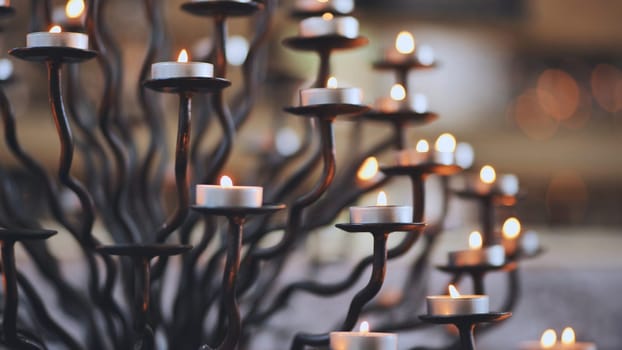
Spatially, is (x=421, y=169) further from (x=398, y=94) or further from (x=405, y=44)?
(x=405, y=44)

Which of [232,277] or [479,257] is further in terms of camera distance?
[479,257]

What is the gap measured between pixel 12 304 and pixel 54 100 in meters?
0.17

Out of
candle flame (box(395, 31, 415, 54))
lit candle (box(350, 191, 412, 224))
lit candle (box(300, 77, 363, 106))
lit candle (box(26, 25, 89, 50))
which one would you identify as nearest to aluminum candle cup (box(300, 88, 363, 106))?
lit candle (box(300, 77, 363, 106))

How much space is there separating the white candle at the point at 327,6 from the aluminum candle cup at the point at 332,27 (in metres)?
0.13

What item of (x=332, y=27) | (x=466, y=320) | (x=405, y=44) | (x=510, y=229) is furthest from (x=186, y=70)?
(x=510, y=229)

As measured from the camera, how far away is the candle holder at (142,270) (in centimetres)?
76

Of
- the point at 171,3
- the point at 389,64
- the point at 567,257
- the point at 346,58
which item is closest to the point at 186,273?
the point at 389,64

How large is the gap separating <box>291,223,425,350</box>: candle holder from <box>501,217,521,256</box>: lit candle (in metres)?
0.37

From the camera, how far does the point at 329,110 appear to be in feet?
2.81

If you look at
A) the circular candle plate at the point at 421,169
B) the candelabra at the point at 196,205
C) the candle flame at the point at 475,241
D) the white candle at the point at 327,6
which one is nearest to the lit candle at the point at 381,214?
the candelabra at the point at 196,205

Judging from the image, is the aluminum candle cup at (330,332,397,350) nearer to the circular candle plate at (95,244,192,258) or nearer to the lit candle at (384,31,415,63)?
the circular candle plate at (95,244,192,258)

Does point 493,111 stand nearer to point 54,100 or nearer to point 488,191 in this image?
point 488,191

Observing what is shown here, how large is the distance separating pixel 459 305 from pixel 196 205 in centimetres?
24

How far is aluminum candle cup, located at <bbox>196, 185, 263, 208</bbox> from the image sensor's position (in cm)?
75
